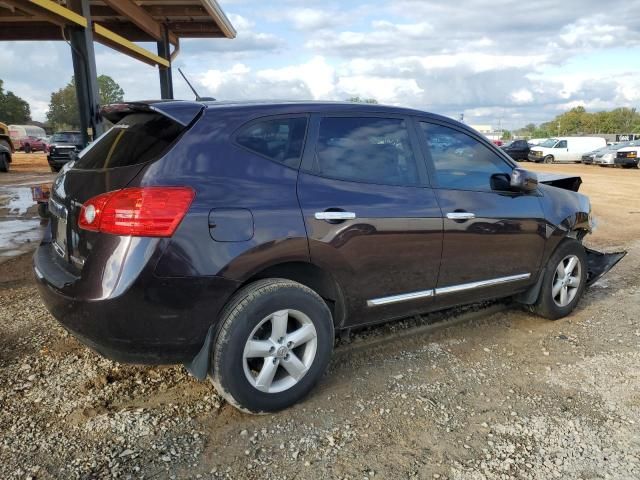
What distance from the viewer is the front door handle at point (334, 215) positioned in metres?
3.04

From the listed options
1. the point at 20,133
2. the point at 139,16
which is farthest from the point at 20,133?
the point at 139,16

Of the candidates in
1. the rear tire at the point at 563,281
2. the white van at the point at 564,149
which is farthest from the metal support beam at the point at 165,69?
the white van at the point at 564,149

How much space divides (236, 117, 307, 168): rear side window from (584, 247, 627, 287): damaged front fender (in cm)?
352

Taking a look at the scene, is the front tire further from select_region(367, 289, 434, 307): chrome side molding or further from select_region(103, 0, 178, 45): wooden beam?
→ select_region(103, 0, 178, 45): wooden beam

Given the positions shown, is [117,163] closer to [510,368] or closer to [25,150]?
[510,368]

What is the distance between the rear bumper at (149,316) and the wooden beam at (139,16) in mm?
8499

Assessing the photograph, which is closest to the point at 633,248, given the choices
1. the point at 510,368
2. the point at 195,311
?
the point at 510,368

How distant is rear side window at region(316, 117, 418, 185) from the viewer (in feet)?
10.6

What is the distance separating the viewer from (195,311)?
2689mm

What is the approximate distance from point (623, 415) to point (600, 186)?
16.3 metres

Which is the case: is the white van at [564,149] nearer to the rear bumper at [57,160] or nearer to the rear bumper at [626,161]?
the rear bumper at [626,161]

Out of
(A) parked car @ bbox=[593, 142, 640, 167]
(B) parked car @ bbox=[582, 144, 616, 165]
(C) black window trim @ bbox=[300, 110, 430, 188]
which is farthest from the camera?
(B) parked car @ bbox=[582, 144, 616, 165]

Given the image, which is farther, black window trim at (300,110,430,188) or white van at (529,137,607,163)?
white van at (529,137,607,163)

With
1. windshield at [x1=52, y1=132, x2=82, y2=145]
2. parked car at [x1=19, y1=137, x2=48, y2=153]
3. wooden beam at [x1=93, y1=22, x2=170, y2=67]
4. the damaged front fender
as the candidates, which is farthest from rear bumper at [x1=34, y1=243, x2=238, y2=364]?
parked car at [x1=19, y1=137, x2=48, y2=153]
